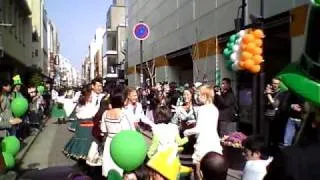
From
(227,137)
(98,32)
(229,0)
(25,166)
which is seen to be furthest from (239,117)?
(98,32)

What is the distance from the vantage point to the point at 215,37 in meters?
22.6

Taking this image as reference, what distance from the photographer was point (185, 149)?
9.39m

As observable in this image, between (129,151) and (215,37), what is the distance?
61.2 ft

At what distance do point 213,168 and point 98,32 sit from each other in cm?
14554

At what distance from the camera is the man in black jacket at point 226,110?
1073cm

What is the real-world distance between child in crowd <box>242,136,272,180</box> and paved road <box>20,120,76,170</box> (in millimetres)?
7828

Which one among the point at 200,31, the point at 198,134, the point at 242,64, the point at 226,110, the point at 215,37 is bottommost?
the point at 198,134

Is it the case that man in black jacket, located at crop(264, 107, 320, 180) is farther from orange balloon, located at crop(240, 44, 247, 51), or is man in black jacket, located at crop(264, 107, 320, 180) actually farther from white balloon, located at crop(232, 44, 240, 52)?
white balloon, located at crop(232, 44, 240, 52)

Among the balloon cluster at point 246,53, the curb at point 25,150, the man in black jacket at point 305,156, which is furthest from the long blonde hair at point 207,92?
the curb at point 25,150

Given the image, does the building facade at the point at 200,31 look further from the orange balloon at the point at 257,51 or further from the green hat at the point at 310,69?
the green hat at the point at 310,69

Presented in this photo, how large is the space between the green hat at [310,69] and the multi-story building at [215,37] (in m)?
0.21

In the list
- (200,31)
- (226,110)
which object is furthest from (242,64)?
(200,31)

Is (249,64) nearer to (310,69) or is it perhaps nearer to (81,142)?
(310,69)

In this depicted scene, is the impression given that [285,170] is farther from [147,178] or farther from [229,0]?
[229,0]
